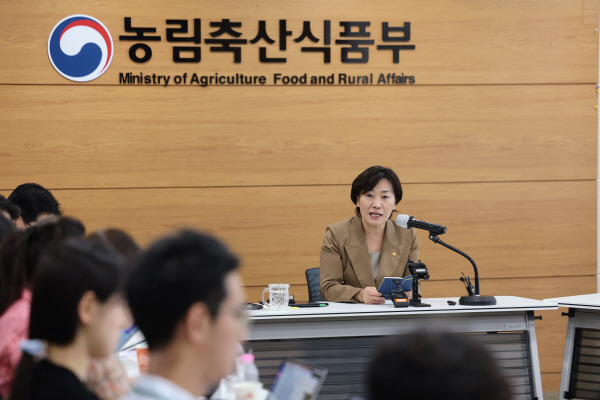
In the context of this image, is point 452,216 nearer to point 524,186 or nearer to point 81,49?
point 524,186

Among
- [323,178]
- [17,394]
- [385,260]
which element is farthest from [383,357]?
[323,178]

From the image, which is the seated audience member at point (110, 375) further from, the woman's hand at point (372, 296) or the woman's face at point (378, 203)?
the woman's face at point (378, 203)

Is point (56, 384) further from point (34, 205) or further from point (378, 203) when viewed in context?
point (378, 203)

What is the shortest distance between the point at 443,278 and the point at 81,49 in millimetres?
3150

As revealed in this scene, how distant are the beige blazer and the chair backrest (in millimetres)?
73

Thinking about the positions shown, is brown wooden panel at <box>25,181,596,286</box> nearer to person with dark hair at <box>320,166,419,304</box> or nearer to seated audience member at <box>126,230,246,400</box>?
person with dark hair at <box>320,166,419,304</box>

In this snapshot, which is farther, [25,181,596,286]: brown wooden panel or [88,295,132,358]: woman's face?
[25,181,596,286]: brown wooden panel

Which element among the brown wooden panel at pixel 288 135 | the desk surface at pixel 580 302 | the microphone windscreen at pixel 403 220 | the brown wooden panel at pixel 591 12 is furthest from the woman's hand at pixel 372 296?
the brown wooden panel at pixel 591 12

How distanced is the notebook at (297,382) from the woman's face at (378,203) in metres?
2.50

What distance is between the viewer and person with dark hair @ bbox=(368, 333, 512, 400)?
0.84 metres

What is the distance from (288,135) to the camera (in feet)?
17.1

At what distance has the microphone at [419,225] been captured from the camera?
3.88m

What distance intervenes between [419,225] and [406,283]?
13.0 inches

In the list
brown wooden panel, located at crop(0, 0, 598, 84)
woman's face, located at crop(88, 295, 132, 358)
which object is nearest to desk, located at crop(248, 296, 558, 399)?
woman's face, located at crop(88, 295, 132, 358)
